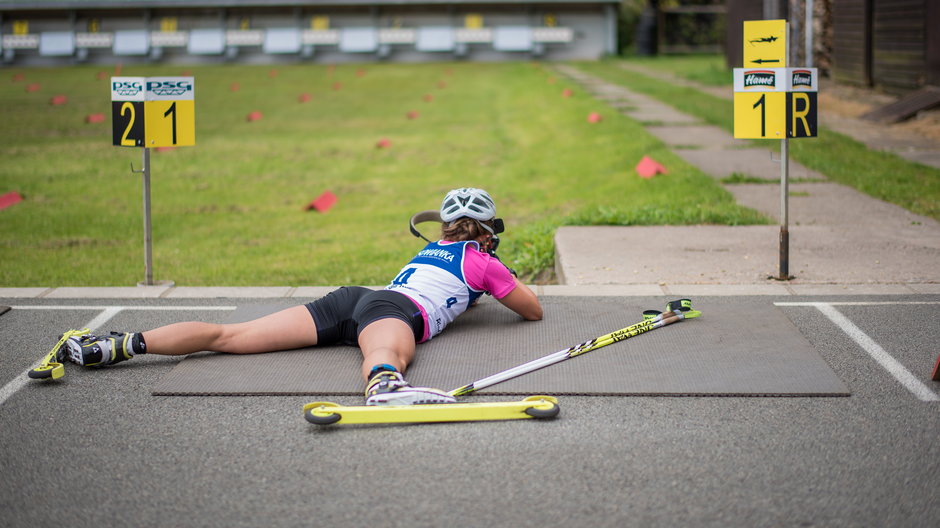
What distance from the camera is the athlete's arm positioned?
622 cm

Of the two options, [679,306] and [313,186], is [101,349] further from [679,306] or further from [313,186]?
[313,186]

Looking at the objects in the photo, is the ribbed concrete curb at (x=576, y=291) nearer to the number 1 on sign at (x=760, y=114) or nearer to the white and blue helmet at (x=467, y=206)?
the number 1 on sign at (x=760, y=114)

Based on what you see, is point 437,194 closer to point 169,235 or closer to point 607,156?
point 607,156

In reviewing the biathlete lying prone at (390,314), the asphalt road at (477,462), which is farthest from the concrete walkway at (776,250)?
the asphalt road at (477,462)

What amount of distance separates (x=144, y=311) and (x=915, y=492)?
203 inches

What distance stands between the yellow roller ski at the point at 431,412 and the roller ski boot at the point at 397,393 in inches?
1.4

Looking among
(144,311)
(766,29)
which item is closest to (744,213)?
(766,29)

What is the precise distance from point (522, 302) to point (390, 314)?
0.96m

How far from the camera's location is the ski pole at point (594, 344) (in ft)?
17.4

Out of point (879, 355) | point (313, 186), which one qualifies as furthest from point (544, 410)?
point (313, 186)

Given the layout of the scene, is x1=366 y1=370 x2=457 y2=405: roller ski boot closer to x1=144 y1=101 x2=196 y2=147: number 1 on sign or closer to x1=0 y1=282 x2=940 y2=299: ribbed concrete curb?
x1=0 y1=282 x2=940 y2=299: ribbed concrete curb

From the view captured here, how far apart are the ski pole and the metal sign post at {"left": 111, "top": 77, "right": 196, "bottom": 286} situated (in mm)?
3558

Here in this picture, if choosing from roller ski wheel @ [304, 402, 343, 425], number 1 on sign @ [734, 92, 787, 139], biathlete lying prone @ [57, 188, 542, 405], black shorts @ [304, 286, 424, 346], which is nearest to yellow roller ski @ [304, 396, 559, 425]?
roller ski wheel @ [304, 402, 343, 425]

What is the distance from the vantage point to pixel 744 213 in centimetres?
998
